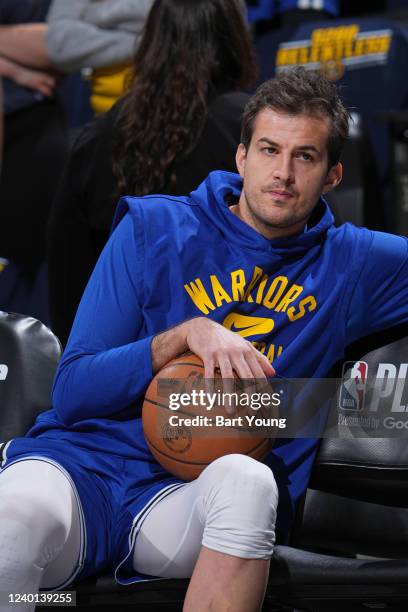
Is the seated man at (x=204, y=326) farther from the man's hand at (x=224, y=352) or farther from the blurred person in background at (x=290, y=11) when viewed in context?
the blurred person in background at (x=290, y=11)

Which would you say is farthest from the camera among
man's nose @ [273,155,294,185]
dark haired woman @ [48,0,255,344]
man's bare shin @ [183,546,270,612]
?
dark haired woman @ [48,0,255,344]

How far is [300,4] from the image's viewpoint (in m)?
5.14

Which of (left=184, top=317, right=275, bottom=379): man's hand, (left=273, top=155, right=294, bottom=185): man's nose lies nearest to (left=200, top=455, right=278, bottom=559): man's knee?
(left=184, top=317, right=275, bottom=379): man's hand

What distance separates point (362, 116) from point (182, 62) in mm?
1928

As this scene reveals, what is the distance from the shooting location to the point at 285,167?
91.2 inches

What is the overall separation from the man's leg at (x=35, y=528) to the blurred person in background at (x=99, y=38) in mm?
1686

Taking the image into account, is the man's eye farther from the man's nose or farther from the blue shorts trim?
the blue shorts trim

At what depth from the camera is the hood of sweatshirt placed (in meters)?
2.39

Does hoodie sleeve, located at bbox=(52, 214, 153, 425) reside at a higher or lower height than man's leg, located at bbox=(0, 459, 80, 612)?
higher

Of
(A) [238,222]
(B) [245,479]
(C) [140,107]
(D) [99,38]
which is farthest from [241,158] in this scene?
(D) [99,38]

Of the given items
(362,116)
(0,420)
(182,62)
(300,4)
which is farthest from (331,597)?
(300,4)

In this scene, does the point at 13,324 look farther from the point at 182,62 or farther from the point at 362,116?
the point at 362,116

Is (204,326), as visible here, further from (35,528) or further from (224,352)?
(35,528)

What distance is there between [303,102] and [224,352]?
58cm
